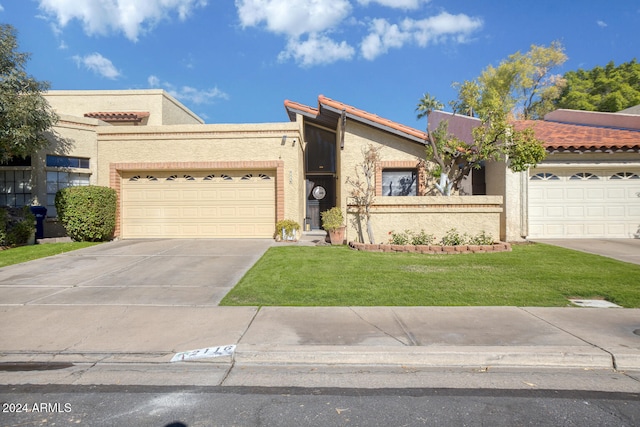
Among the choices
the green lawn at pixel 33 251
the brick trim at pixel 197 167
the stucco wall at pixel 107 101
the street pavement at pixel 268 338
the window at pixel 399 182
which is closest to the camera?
the street pavement at pixel 268 338

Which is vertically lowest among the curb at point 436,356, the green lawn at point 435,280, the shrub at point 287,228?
the curb at point 436,356

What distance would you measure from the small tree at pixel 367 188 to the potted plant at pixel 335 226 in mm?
569

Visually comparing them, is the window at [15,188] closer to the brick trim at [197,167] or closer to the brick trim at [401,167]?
the brick trim at [197,167]

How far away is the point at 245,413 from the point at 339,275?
4852 mm

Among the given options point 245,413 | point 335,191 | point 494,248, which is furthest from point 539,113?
point 245,413

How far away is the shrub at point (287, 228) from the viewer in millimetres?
13180

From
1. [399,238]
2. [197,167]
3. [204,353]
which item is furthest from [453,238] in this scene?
[197,167]

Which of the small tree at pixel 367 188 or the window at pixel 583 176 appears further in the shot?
the window at pixel 583 176

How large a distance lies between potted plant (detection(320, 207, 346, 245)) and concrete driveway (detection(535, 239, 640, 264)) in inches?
261

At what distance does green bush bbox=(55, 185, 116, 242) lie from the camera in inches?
490

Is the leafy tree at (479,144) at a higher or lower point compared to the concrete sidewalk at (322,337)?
higher

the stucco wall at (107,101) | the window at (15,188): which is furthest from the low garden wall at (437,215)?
the stucco wall at (107,101)

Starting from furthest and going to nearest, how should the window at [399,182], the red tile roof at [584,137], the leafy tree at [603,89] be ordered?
the leafy tree at [603,89], the window at [399,182], the red tile roof at [584,137]

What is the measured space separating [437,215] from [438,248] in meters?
1.37
